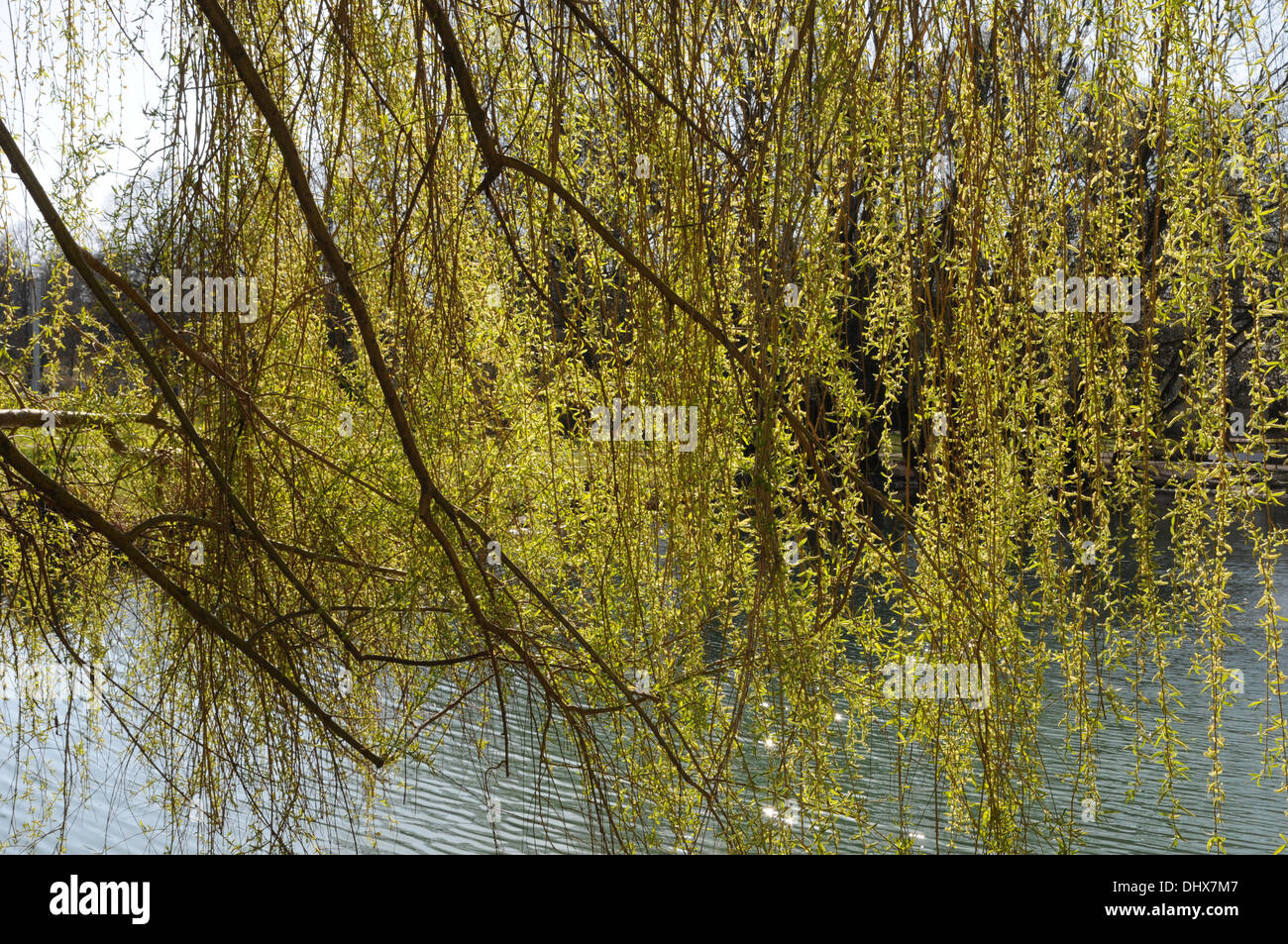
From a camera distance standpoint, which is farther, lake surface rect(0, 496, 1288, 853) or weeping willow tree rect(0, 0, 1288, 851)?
lake surface rect(0, 496, 1288, 853)

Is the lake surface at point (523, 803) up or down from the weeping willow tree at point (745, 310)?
down

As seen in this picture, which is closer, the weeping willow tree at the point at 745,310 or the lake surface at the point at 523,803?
the weeping willow tree at the point at 745,310

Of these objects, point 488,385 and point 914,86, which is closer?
point 914,86

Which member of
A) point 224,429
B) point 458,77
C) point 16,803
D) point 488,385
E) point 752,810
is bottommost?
point 16,803

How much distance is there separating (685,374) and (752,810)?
1.90 ft

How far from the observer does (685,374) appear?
1.15 m

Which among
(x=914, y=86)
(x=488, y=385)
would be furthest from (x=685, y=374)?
(x=488, y=385)

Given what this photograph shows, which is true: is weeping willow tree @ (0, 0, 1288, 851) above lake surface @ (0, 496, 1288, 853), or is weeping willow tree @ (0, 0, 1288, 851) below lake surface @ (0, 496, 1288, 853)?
above

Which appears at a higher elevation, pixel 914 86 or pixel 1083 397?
pixel 914 86

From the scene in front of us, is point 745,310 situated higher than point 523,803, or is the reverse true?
point 745,310

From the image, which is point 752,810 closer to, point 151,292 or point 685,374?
point 685,374

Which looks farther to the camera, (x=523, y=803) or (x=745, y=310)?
(x=523, y=803)
